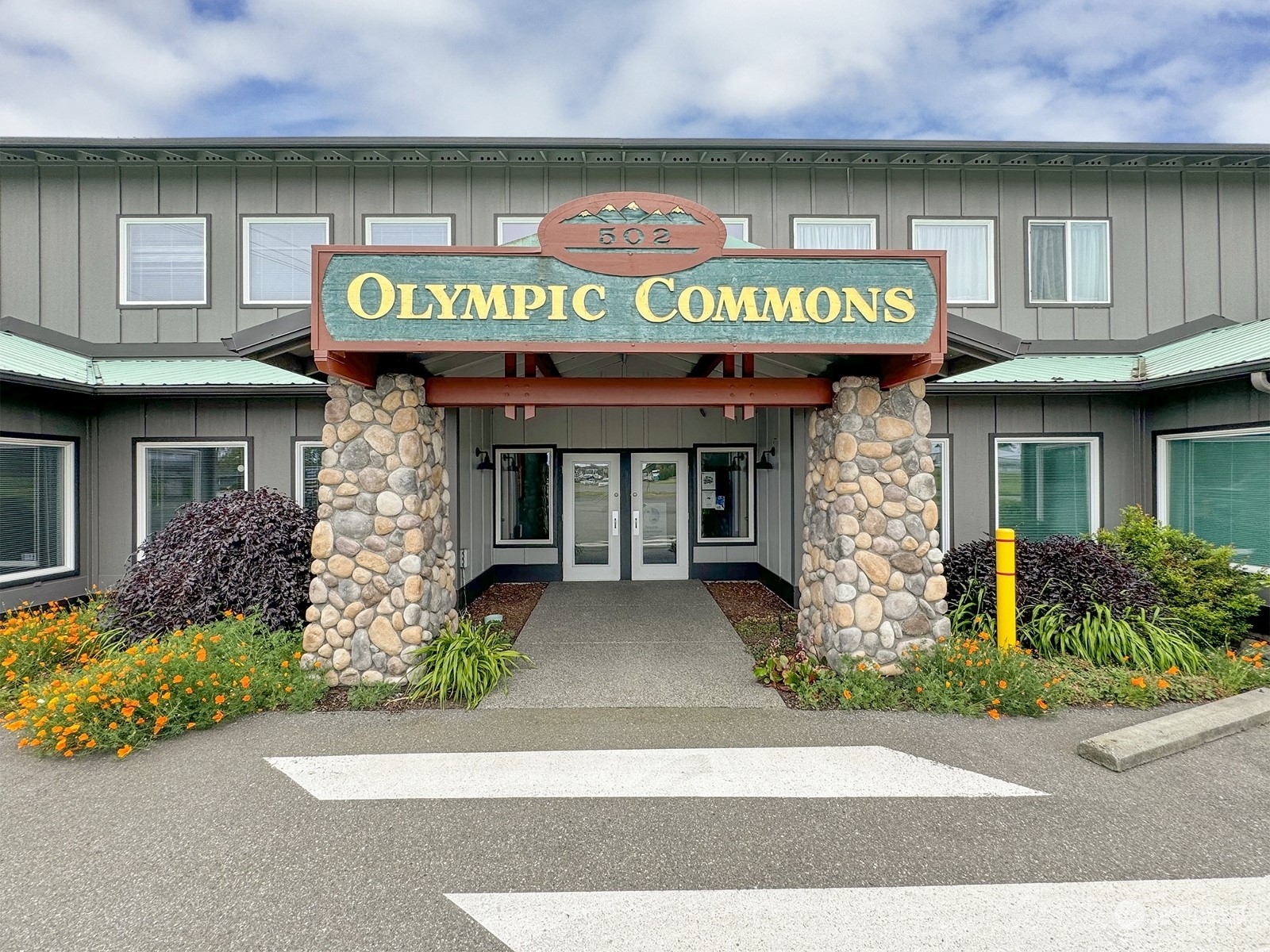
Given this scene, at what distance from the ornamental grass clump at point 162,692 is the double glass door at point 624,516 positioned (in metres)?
5.41

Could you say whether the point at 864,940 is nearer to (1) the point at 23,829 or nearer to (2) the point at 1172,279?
(1) the point at 23,829

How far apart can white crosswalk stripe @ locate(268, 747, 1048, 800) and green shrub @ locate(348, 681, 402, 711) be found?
2.49ft

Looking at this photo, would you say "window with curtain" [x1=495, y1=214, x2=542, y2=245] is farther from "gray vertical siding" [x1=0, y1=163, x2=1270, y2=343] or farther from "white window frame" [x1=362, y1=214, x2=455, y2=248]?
"white window frame" [x1=362, y1=214, x2=455, y2=248]

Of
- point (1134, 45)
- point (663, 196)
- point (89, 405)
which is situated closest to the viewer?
point (663, 196)

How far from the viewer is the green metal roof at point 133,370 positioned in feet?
23.4

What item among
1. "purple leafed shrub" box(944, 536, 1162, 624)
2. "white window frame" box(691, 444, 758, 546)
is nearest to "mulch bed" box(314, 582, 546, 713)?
"white window frame" box(691, 444, 758, 546)

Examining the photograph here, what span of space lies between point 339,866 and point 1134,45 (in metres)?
25.0

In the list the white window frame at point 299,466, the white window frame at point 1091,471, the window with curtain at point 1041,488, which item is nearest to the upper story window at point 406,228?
the white window frame at point 299,466

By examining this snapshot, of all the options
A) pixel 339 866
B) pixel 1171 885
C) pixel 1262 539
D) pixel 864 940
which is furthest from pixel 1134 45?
pixel 339 866

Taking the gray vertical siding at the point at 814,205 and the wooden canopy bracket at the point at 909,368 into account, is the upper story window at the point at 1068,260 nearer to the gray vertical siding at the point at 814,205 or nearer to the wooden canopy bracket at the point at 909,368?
the gray vertical siding at the point at 814,205

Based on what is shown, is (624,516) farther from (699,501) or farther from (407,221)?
(407,221)

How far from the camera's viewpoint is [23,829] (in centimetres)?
325

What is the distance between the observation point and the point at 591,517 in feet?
33.6

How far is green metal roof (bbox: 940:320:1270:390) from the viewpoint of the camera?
6.93 m
